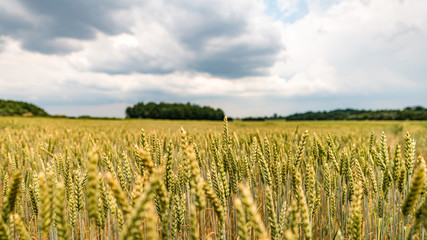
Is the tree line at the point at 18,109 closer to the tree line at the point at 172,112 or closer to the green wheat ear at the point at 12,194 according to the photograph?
the tree line at the point at 172,112

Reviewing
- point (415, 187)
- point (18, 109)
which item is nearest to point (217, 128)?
point (415, 187)

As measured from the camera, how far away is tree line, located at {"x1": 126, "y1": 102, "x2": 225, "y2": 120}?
238ft

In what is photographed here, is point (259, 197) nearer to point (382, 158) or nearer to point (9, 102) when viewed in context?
point (382, 158)

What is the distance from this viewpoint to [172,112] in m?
72.4

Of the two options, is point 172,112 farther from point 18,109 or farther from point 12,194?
point 12,194

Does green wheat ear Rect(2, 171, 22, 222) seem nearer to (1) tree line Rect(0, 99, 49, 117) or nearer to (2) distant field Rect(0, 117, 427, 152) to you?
(2) distant field Rect(0, 117, 427, 152)

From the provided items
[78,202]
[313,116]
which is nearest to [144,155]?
[78,202]

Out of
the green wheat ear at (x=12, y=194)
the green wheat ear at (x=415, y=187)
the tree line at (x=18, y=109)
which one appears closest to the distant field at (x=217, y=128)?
the green wheat ear at (x=12, y=194)

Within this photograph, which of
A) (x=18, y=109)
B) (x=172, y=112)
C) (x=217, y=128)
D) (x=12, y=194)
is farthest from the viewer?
(x=172, y=112)

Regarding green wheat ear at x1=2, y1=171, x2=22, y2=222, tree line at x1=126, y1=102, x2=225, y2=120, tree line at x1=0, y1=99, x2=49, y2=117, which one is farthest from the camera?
tree line at x1=126, y1=102, x2=225, y2=120

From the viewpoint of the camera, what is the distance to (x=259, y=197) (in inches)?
103

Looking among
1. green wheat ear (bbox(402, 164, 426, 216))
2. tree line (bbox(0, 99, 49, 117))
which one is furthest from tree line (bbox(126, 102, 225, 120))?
green wheat ear (bbox(402, 164, 426, 216))

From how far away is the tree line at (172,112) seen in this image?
238 feet

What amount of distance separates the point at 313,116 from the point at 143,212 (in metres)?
71.1
